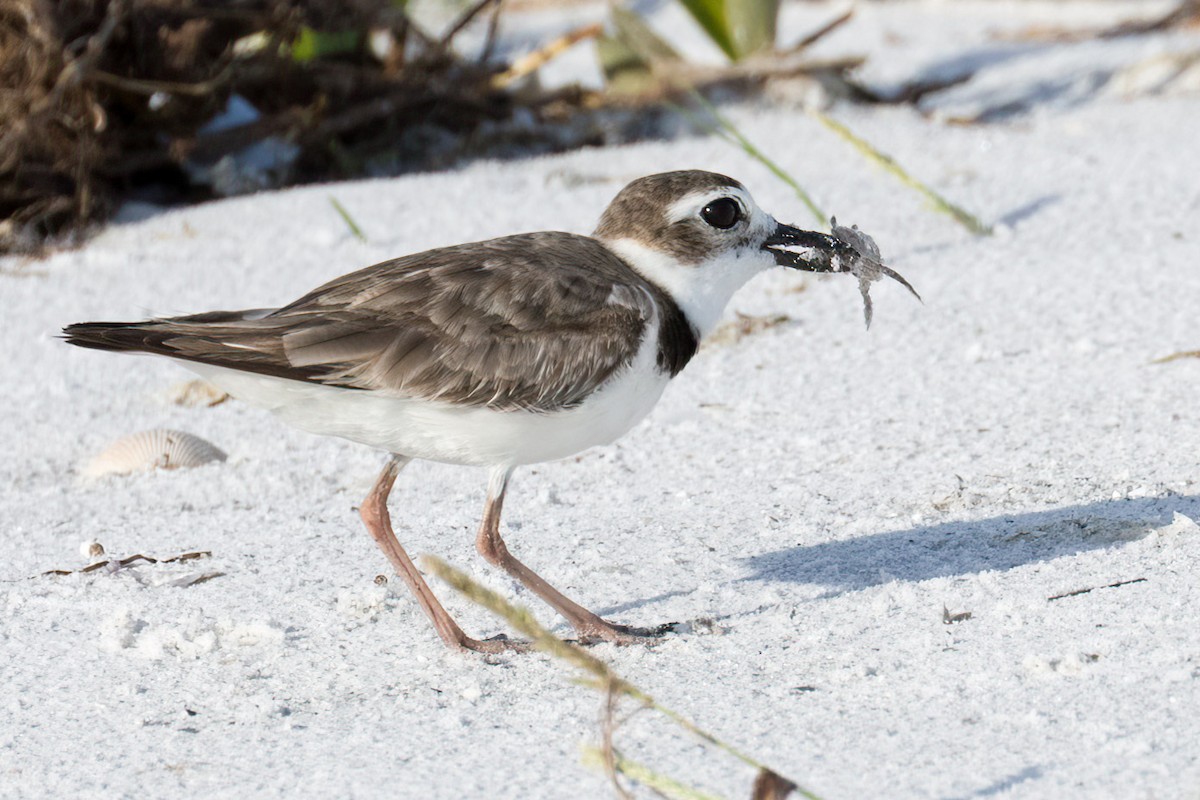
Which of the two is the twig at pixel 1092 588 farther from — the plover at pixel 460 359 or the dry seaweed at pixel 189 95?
the dry seaweed at pixel 189 95

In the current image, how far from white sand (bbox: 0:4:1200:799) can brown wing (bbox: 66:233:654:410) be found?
58 cm

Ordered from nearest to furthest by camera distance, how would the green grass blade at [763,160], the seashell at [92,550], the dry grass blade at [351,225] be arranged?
1. the seashell at [92,550]
2. the green grass blade at [763,160]
3. the dry grass blade at [351,225]

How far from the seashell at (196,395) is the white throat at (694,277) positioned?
69.1 inches

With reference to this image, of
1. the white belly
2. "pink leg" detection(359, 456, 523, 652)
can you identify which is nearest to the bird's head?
the white belly

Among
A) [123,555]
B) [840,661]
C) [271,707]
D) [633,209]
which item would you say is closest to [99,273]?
[123,555]

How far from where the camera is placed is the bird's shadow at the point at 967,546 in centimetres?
354

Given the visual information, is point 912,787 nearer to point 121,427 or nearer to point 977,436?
point 977,436

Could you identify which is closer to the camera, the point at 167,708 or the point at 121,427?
the point at 167,708

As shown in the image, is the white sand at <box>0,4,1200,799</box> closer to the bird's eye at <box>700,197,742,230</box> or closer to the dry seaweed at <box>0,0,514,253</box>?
the dry seaweed at <box>0,0,514,253</box>

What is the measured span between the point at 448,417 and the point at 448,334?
0.18m

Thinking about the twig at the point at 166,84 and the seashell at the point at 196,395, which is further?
the twig at the point at 166,84

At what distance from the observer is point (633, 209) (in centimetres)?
386

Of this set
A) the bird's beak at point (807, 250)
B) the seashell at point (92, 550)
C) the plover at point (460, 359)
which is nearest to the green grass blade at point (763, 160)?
the bird's beak at point (807, 250)

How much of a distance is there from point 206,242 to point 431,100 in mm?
1569
